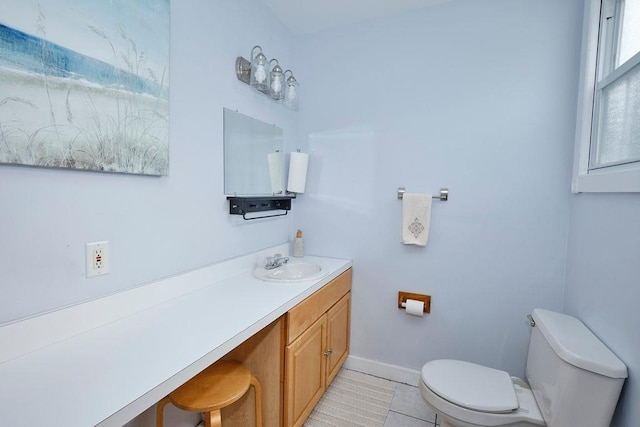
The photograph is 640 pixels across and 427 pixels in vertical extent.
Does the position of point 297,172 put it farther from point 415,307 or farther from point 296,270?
point 415,307

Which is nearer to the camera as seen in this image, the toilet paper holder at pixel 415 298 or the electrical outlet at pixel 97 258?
the electrical outlet at pixel 97 258

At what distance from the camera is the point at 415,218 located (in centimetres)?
194

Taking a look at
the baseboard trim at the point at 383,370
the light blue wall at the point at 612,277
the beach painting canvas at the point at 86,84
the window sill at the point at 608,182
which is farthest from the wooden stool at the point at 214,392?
the window sill at the point at 608,182

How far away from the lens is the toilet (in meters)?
1.05

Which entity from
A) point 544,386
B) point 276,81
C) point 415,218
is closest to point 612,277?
point 544,386

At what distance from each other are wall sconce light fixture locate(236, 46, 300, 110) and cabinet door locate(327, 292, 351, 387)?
1.39m

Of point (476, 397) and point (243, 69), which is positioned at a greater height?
point (243, 69)

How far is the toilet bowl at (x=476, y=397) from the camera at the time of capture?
1.27 meters

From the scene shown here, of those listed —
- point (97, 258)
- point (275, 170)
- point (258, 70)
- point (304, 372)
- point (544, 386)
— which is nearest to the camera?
point (97, 258)

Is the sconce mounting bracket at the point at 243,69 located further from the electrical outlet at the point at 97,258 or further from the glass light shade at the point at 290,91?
the electrical outlet at the point at 97,258

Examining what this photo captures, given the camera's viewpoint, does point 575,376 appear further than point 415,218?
No

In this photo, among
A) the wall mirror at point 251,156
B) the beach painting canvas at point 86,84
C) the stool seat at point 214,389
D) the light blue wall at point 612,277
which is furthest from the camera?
the wall mirror at point 251,156

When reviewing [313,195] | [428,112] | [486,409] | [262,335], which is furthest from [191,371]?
[428,112]

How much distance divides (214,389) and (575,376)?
53.0 inches
